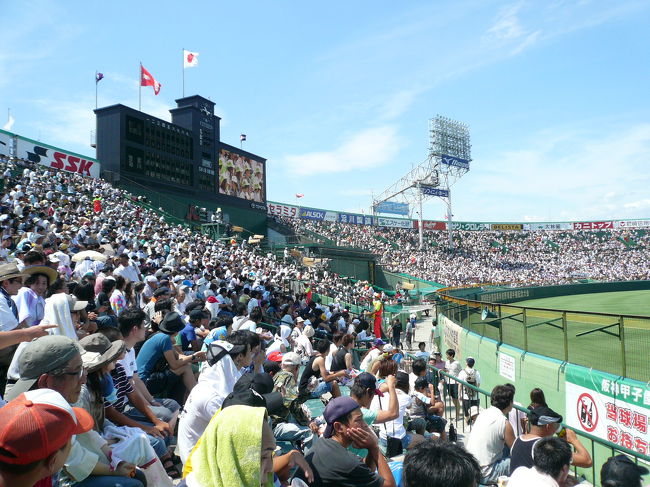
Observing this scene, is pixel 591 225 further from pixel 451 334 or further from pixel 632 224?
pixel 451 334

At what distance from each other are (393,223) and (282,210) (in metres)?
19.1

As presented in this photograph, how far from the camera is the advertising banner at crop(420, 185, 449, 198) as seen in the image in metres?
58.9

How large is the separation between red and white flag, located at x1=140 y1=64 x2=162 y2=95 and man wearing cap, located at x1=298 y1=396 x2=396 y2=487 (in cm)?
3012

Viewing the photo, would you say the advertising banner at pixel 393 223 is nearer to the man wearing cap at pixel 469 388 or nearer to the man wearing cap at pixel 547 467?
the man wearing cap at pixel 469 388

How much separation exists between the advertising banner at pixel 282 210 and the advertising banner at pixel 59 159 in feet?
68.2

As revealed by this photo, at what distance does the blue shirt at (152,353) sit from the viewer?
17.0ft

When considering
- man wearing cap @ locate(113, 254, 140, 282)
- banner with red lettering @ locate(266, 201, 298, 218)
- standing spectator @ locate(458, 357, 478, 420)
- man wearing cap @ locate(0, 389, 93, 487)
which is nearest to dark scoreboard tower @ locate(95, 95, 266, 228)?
banner with red lettering @ locate(266, 201, 298, 218)

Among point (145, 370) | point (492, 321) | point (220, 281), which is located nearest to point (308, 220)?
point (220, 281)

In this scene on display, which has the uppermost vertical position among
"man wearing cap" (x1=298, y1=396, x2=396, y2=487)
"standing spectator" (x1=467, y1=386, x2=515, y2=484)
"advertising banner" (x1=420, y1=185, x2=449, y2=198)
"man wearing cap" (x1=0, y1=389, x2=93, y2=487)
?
"advertising banner" (x1=420, y1=185, x2=449, y2=198)

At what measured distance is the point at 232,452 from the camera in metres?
2.31

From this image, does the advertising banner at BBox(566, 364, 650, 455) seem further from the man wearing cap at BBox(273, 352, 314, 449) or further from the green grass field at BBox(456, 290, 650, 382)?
the man wearing cap at BBox(273, 352, 314, 449)

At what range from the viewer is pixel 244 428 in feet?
7.66

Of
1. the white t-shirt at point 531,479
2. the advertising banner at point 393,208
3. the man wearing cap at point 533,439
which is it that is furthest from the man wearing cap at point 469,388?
the advertising banner at point 393,208

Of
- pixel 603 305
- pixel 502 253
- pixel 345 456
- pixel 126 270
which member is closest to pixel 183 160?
pixel 126 270
